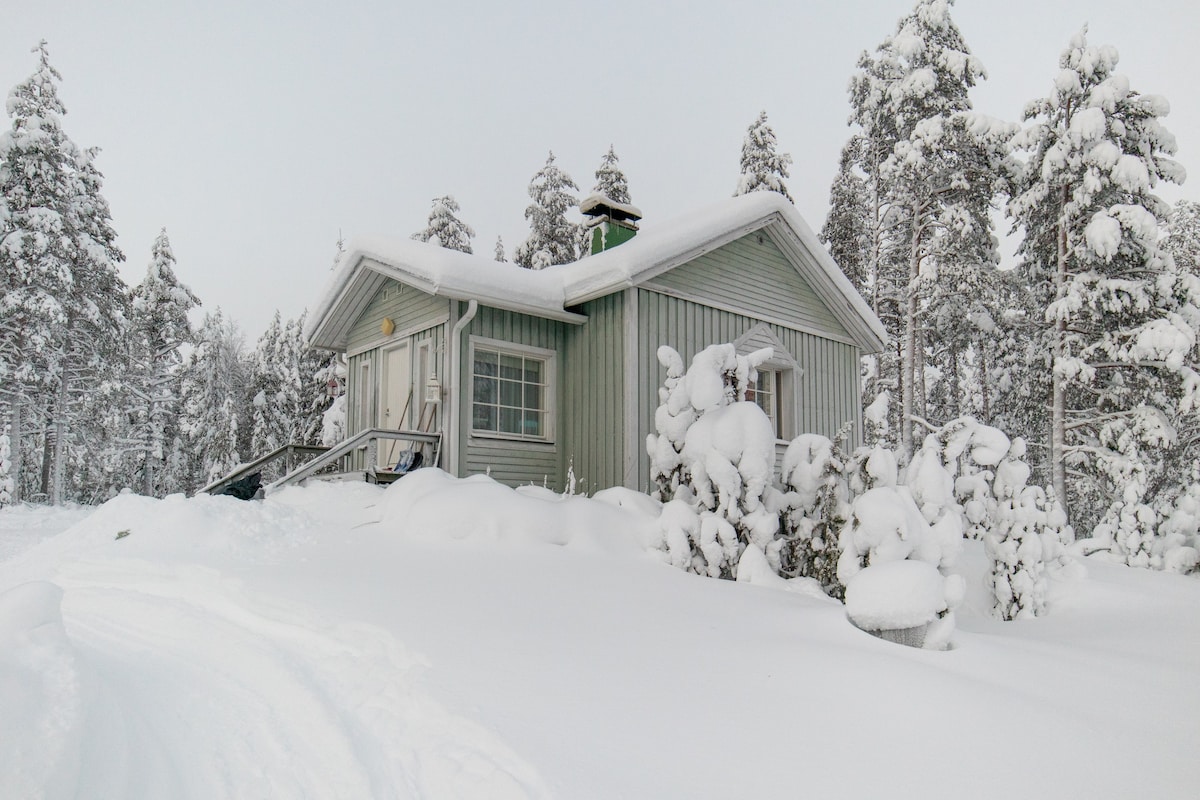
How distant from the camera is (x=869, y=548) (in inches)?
215

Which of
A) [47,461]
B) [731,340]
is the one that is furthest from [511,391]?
[47,461]

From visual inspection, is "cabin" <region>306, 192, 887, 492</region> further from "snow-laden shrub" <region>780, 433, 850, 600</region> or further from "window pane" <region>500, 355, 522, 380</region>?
"snow-laden shrub" <region>780, 433, 850, 600</region>

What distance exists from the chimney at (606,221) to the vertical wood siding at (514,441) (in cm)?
245

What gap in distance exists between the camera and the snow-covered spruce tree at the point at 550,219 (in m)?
24.9

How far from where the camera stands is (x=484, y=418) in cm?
994

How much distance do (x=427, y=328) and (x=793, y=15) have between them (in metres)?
9.19

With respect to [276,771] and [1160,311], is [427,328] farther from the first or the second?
[1160,311]

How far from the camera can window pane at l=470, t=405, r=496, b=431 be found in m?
9.86

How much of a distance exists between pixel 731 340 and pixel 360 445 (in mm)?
5177

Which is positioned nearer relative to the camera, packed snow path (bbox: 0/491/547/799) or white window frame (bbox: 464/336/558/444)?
packed snow path (bbox: 0/491/547/799)

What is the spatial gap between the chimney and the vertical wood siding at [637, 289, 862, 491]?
2456 mm

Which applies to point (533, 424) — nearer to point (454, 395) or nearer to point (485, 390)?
point (485, 390)

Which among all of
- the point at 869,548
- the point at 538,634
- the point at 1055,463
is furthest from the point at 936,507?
the point at 1055,463

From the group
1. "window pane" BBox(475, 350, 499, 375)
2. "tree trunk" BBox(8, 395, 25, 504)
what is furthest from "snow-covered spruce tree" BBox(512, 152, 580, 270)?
"window pane" BBox(475, 350, 499, 375)
